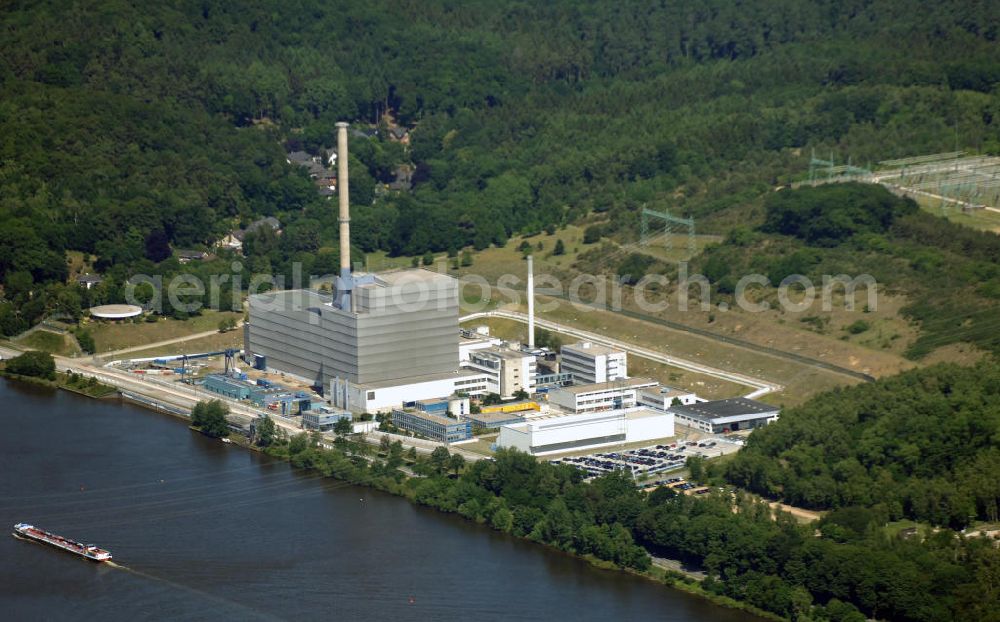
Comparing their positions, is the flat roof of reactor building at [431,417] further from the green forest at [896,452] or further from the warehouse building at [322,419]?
the green forest at [896,452]

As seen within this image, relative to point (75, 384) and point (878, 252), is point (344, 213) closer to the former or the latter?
point (75, 384)

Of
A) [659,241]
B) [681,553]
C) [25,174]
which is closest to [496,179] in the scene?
[659,241]

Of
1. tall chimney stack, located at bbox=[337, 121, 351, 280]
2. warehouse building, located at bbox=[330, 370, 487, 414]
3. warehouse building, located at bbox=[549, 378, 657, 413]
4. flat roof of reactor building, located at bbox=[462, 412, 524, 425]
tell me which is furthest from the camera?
tall chimney stack, located at bbox=[337, 121, 351, 280]

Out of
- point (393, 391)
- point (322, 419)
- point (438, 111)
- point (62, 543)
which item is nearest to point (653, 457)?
point (393, 391)

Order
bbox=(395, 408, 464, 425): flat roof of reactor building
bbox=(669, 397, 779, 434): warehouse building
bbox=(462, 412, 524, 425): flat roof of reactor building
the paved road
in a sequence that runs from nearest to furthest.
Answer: bbox=(395, 408, 464, 425): flat roof of reactor building
bbox=(669, 397, 779, 434): warehouse building
bbox=(462, 412, 524, 425): flat roof of reactor building
the paved road

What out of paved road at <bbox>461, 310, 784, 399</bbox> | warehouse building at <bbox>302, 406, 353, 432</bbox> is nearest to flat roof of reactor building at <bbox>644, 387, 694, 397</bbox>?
paved road at <bbox>461, 310, 784, 399</bbox>

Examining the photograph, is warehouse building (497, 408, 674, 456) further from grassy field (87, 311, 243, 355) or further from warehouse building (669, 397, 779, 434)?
grassy field (87, 311, 243, 355)
